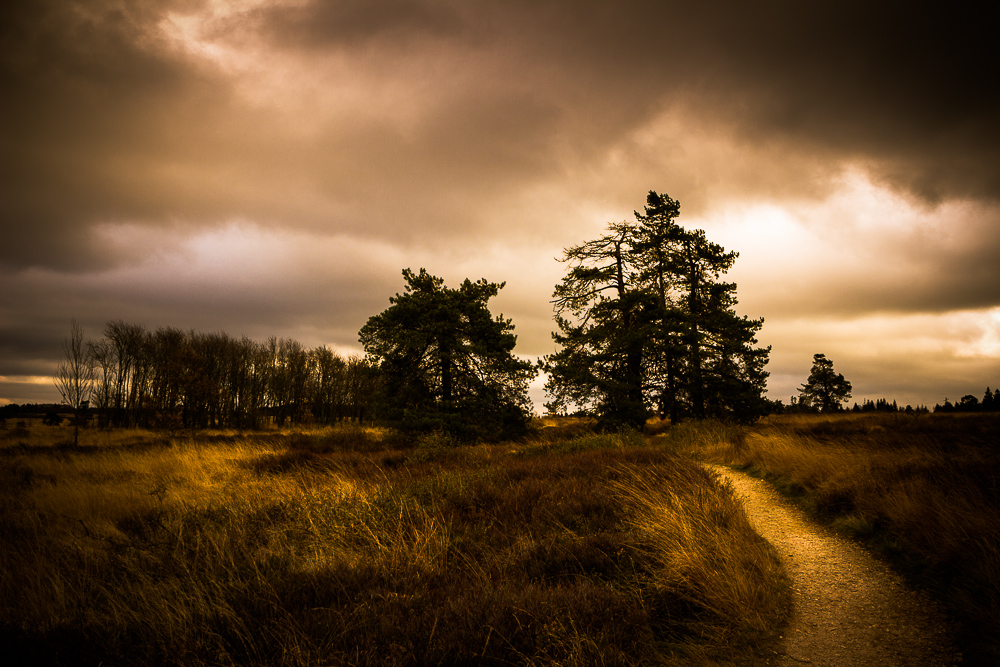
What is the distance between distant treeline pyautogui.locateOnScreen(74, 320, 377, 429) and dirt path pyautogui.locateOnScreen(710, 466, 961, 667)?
37101 millimetres

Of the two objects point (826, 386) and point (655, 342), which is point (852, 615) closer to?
point (655, 342)

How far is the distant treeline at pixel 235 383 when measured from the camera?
46812 mm

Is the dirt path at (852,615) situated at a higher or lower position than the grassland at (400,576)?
lower

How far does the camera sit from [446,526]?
17.1 ft

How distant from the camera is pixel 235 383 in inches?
2157

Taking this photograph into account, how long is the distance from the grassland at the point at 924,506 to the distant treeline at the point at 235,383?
35.7 meters

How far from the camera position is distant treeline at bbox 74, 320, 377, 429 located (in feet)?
154

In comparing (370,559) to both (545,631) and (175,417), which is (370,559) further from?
(175,417)

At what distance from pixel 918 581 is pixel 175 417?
31984 mm

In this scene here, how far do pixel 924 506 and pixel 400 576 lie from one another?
6.20 metres

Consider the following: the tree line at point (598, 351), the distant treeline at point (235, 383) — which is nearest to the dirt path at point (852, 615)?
the tree line at point (598, 351)

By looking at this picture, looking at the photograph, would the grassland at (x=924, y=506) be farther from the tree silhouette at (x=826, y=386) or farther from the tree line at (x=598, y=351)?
the tree silhouette at (x=826, y=386)

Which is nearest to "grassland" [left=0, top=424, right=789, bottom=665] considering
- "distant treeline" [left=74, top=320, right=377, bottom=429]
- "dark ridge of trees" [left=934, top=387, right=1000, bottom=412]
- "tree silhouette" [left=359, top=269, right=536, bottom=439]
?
"tree silhouette" [left=359, top=269, right=536, bottom=439]

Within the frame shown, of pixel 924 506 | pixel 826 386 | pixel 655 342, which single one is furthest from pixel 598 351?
pixel 826 386
